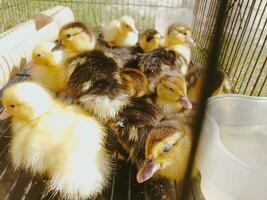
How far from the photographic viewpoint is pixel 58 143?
35.7 inches

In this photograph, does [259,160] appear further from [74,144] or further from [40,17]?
[40,17]

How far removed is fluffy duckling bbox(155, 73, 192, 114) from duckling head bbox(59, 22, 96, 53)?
0.45 m

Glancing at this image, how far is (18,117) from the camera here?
3.31 feet

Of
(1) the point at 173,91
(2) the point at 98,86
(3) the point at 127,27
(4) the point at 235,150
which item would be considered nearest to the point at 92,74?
(2) the point at 98,86

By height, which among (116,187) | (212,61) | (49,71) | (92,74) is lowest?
(116,187)

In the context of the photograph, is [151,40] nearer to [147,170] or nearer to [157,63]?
[157,63]

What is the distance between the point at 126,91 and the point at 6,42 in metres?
0.64

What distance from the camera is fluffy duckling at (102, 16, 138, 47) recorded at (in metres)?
1.85

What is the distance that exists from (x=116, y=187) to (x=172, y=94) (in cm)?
39

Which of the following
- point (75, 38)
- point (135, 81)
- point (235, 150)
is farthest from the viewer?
point (75, 38)

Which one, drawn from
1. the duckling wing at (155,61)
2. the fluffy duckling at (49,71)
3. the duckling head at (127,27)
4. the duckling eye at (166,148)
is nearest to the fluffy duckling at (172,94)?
the duckling wing at (155,61)

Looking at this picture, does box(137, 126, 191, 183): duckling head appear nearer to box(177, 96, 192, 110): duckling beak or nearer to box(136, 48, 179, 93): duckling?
box(177, 96, 192, 110): duckling beak

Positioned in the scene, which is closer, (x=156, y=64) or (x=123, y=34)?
(x=156, y=64)

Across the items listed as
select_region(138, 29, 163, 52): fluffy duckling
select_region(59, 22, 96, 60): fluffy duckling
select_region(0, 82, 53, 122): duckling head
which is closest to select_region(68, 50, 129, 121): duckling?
select_region(0, 82, 53, 122): duckling head
